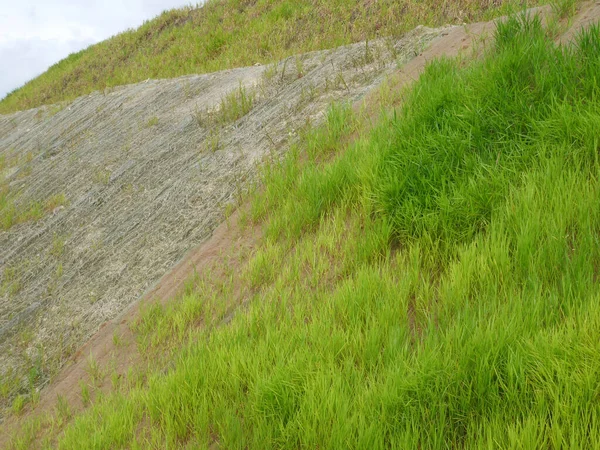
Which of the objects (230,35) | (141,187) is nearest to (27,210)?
(141,187)

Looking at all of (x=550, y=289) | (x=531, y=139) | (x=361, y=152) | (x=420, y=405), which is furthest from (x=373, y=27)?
(x=420, y=405)

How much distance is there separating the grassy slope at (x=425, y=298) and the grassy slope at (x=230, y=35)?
15.2 feet

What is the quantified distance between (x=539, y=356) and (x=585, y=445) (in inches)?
14.9

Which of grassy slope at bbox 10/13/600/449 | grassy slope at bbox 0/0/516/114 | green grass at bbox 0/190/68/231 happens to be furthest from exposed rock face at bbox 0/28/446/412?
grassy slope at bbox 0/0/516/114

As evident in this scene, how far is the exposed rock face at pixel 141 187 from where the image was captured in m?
5.64

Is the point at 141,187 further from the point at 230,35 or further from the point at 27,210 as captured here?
the point at 230,35

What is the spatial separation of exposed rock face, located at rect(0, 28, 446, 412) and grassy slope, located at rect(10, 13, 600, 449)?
146cm

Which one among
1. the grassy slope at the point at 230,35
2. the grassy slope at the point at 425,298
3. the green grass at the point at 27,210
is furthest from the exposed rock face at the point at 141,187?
the grassy slope at the point at 230,35

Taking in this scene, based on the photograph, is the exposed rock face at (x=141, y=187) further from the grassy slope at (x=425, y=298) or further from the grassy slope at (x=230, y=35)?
the grassy slope at (x=230, y=35)

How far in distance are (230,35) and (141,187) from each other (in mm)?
7881

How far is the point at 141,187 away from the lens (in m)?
7.54

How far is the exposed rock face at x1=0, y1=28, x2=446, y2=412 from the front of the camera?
564cm

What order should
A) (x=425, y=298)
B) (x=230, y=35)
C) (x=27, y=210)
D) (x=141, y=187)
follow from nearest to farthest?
(x=425, y=298), (x=141, y=187), (x=27, y=210), (x=230, y=35)

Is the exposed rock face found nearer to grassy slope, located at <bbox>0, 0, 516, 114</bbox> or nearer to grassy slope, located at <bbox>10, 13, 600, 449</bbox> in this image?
grassy slope, located at <bbox>10, 13, 600, 449</bbox>
